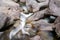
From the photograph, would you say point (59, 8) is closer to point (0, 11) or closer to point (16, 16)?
point (16, 16)

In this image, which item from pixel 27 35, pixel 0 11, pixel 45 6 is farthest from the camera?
pixel 45 6

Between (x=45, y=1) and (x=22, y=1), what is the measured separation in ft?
0.68

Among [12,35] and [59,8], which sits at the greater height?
[59,8]

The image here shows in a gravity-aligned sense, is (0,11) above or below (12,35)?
above

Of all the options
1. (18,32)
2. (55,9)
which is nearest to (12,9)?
(18,32)

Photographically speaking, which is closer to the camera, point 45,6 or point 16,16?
point 16,16

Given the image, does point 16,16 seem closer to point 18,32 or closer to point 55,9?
point 18,32

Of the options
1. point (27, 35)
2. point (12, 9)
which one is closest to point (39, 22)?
point (27, 35)

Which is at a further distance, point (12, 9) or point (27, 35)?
point (12, 9)

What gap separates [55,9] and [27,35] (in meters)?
0.34

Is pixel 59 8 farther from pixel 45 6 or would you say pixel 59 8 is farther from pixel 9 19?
pixel 9 19

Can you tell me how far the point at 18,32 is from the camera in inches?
45.9

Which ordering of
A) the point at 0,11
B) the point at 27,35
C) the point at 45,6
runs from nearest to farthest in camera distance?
the point at 27,35
the point at 0,11
the point at 45,6

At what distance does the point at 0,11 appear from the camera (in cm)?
126
